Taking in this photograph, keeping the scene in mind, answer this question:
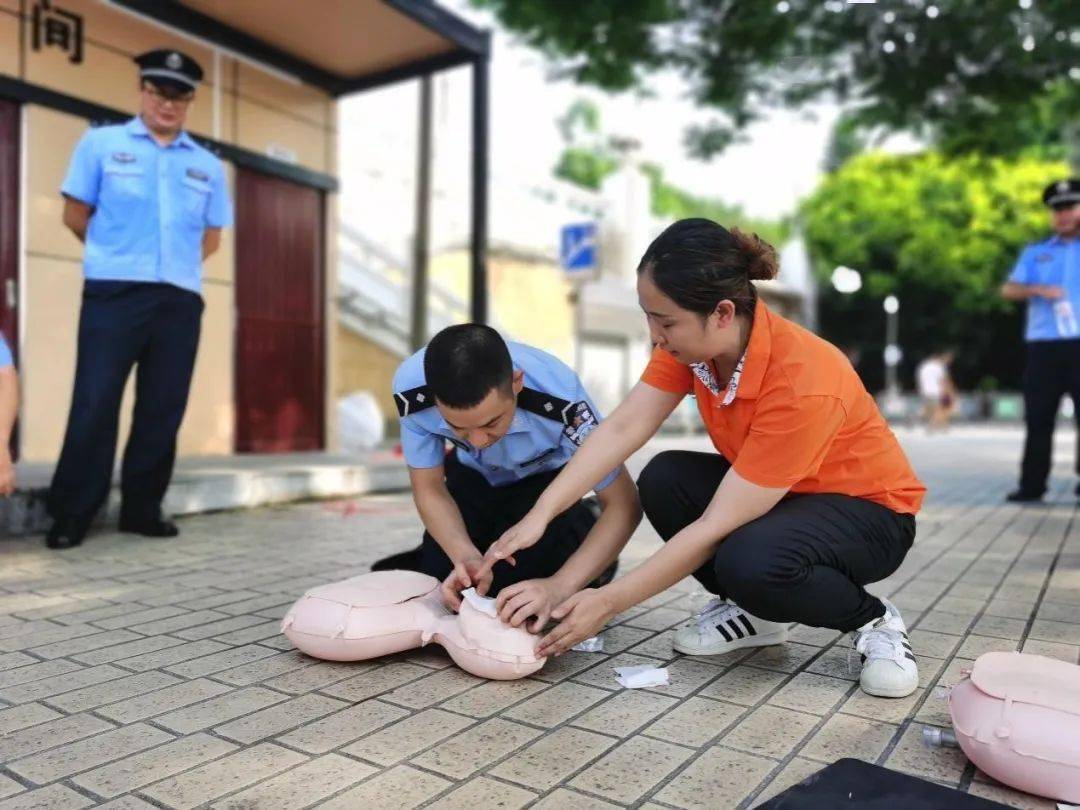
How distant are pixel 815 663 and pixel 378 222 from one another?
38.2 ft

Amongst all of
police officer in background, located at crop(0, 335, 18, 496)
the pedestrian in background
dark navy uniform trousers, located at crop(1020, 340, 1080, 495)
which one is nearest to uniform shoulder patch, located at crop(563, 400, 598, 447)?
police officer in background, located at crop(0, 335, 18, 496)

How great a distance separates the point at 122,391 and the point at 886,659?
3229mm

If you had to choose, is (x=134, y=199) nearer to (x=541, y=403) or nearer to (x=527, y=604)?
(x=541, y=403)

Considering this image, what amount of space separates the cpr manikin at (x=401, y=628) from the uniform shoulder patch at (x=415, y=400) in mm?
483

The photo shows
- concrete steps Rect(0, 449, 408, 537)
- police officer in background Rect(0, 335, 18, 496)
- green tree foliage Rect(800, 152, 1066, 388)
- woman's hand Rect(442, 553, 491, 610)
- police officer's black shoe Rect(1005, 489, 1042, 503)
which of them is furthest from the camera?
green tree foliage Rect(800, 152, 1066, 388)

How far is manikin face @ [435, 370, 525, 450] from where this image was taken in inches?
87.3

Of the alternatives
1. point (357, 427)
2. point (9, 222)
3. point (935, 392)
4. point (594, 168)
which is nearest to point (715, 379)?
point (9, 222)

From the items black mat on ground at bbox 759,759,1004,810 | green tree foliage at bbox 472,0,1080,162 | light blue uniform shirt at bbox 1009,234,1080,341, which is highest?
green tree foliage at bbox 472,0,1080,162

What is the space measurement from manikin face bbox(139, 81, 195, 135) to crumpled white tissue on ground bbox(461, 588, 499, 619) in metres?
2.68

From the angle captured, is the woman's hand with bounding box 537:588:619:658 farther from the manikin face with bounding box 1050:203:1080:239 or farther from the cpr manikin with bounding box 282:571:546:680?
the manikin face with bounding box 1050:203:1080:239

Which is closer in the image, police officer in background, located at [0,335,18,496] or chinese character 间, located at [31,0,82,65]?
police officer in background, located at [0,335,18,496]

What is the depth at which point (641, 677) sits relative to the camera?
7.45 ft

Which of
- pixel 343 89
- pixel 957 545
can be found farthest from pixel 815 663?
pixel 343 89

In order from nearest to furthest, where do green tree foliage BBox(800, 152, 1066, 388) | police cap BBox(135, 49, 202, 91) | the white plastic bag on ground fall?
police cap BBox(135, 49, 202, 91), the white plastic bag on ground, green tree foliage BBox(800, 152, 1066, 388)
